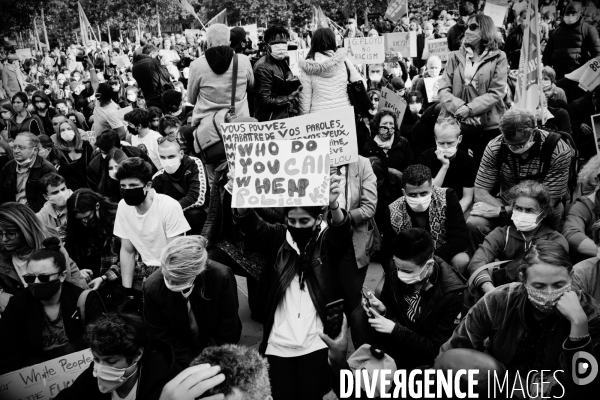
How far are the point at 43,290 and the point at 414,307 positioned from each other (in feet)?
8.54

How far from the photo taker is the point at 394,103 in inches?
290

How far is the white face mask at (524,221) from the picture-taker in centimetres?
439

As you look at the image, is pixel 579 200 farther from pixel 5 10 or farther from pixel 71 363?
pixel 5 10

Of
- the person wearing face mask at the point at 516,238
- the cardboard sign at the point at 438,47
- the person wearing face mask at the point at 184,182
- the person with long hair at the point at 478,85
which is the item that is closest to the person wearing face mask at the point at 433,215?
the person wearing face mask at the point at 516,238

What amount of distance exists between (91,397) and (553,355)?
8.43 ft

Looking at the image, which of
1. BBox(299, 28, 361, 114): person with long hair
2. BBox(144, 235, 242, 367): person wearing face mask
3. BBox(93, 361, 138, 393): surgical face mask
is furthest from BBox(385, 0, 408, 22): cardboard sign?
BBox(93, 361, 138, 393): surgical face mask

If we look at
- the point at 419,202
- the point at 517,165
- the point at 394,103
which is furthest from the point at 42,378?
the point at 394,103

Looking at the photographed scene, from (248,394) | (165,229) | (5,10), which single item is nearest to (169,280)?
(165,229)

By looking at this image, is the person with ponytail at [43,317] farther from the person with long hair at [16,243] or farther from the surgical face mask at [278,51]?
the surgical face mask at [278,51]

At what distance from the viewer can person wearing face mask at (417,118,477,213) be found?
566 centimetres

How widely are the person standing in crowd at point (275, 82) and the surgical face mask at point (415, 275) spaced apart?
3541mm

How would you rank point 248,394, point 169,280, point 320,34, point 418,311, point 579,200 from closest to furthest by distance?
point 248,394 < point 418,311 < point 169,280 < point 579,200 < point 320,34

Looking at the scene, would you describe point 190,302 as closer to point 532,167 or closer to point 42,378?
point 42,378

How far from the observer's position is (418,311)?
12.7 ft
